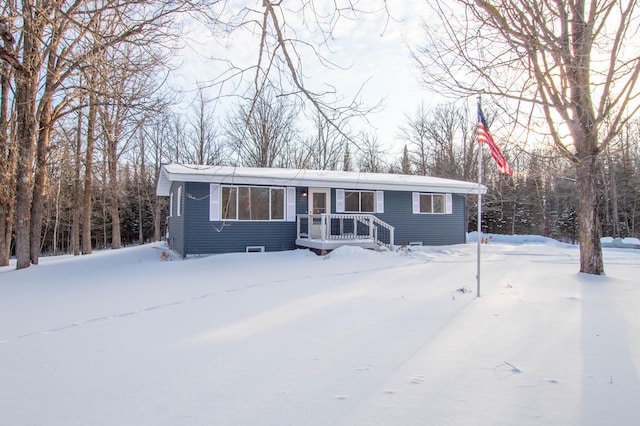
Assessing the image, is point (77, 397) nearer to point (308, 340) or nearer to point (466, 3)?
point (308, 340)

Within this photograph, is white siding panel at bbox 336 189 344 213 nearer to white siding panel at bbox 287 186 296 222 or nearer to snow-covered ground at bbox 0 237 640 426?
white siding panel at bbox 287 186 296 222

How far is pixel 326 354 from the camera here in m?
3.42

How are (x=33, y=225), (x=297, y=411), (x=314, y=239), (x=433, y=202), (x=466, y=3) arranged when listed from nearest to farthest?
1. (x=297, y=411)
2. (x=466, y=3)
3. (x=33, y=225)
4. (x=314, y=239)
5. (x=433, y=202)

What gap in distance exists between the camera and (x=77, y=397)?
8.50ft

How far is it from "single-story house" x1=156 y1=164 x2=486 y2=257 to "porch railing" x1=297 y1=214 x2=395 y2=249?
3 cm

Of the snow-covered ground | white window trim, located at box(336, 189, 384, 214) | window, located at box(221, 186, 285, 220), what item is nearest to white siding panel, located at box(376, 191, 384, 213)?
white window trim, located at box(336, 189, 384, 214)

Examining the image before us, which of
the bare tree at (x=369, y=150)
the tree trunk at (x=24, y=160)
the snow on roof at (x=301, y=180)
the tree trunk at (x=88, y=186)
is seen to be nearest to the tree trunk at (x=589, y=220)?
the snow on roof at (x=301, y=180)

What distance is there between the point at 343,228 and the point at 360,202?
1.29m

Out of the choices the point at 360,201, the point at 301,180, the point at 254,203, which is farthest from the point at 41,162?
the point at 360,201

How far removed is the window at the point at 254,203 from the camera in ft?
40.7

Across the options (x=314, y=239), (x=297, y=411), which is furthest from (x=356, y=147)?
(x=314, y=239)

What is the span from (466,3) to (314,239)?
9.28 metres

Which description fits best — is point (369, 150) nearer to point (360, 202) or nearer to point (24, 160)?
point (24, 160)

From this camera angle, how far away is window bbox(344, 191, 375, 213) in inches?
553
